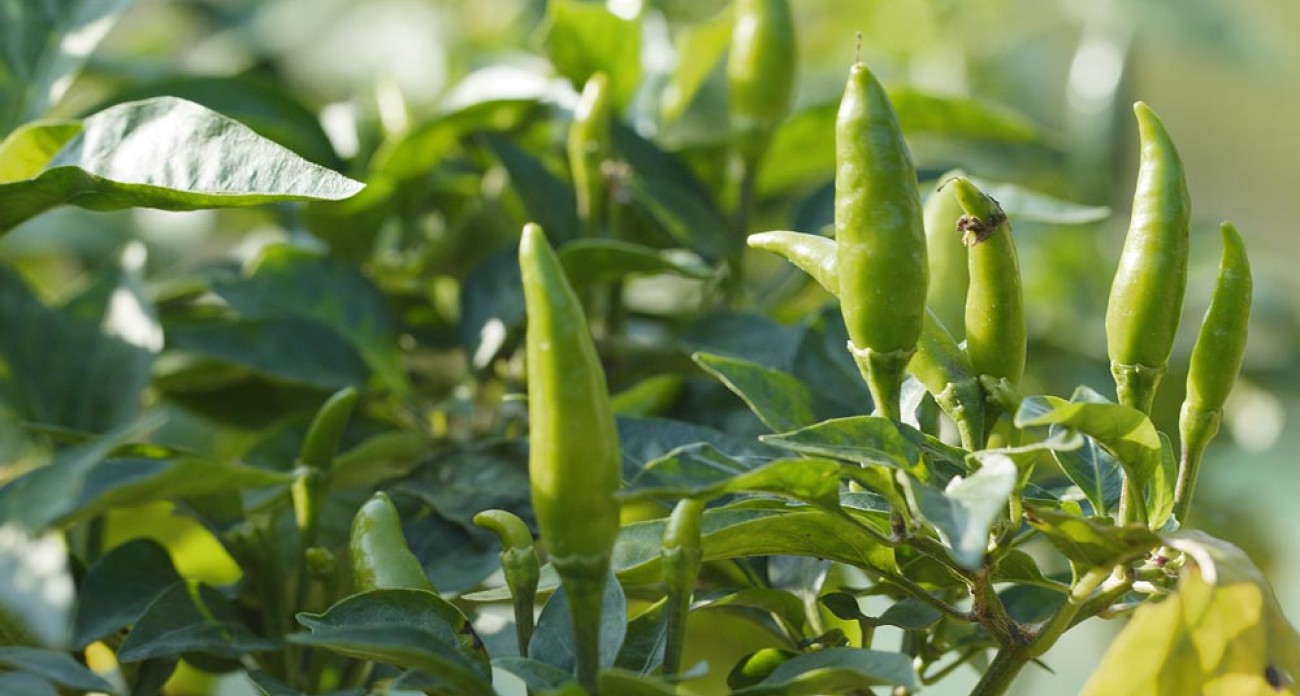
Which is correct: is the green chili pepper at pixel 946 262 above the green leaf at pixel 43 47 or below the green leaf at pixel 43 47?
below

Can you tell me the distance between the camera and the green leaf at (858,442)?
39cm

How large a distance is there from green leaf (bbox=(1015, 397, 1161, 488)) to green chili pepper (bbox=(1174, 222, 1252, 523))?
0.04 metres

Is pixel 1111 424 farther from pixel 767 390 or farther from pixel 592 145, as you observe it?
pixel 592 145

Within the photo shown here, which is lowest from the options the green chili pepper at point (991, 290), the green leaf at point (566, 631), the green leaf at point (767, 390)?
the green leaf at point (566, 631)

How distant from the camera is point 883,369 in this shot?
0.43 metres

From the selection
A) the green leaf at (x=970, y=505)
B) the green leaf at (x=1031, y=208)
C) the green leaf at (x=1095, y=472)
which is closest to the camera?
the green leaf at (x=970, y=505)

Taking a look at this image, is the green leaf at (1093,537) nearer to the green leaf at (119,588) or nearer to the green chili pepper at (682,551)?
the green chili pepper at (682,551)

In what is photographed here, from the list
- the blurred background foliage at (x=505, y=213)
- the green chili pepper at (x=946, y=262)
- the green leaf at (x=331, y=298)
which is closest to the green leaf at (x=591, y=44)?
the blurred background foliage at (x=505, y=213)

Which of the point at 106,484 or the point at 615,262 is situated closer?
the point at 106,484

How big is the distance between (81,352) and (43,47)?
0.48ft

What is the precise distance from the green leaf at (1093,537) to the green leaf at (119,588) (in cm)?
32

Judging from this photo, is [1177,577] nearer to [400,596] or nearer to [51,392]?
[400,596]

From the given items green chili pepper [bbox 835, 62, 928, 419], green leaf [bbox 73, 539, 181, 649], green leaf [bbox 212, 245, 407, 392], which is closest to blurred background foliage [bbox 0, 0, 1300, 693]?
green leaf [bbox 212, 245, 407, 392]

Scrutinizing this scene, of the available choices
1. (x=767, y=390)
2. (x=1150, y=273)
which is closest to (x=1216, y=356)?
(x=1150, y=273)
